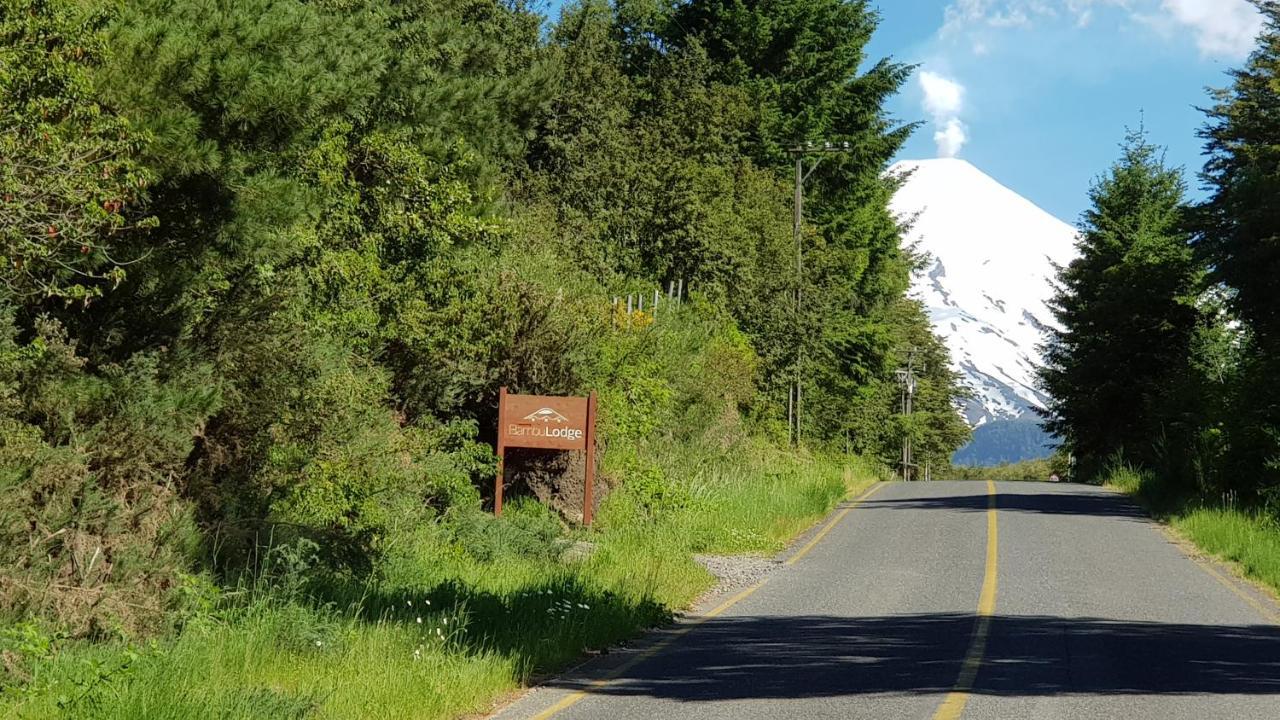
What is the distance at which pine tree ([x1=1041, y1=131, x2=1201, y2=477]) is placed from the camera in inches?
1806

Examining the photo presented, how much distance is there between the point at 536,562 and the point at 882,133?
49.0m

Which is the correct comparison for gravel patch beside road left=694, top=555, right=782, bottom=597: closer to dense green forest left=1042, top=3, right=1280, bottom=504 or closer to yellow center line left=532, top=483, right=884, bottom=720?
yellow center line left=532, top=483, right=884, bottom=720

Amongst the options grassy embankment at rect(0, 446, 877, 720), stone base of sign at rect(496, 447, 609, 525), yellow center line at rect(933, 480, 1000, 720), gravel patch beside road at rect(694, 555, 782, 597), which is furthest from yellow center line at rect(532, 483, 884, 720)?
stone base of sign at rect(496, 447, 609, 525)

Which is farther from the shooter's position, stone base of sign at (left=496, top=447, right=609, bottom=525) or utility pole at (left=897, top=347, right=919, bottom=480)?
utility pole at (left=897, top=347, right=919, bottom=480)

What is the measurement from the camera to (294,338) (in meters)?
14.0

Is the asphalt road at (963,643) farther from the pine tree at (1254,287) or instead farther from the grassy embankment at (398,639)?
the pine tree at (1254,287)

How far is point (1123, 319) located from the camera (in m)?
46.7

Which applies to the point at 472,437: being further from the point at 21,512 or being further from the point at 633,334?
the point at 21,512

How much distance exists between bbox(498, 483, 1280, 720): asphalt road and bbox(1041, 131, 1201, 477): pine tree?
23753 millimetres

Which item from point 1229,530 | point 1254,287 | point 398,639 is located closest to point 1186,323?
point 1254,287

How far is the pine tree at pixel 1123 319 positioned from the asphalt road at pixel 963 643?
23753mm

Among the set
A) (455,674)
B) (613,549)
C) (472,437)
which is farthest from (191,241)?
(472,437)

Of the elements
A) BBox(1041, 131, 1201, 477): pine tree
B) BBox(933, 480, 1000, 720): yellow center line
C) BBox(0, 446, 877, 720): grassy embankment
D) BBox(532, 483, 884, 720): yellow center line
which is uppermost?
BBox(1041, 131, 1201, 477): pine tree

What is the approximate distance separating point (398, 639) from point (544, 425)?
9.72 m
